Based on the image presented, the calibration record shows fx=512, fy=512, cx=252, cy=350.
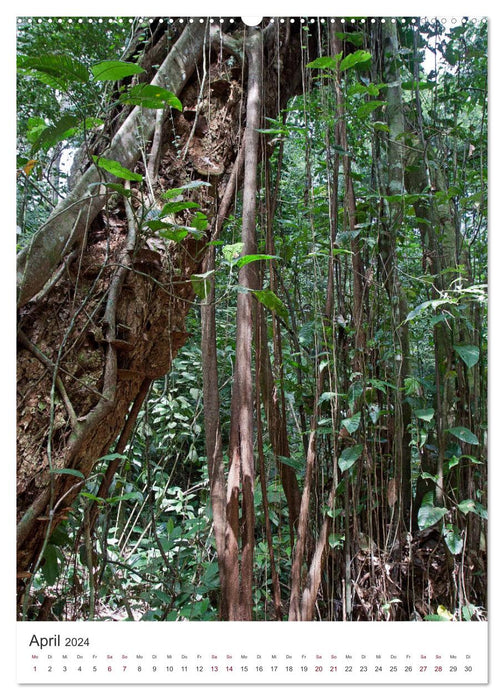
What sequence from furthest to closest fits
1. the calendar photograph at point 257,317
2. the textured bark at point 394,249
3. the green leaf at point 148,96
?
the textured bark at point 394,249 < the calendar photograph at point 257,317 < the green leaf at point 148,96

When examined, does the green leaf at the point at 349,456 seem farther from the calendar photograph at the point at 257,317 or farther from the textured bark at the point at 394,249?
the textured bark at the point at 394,249

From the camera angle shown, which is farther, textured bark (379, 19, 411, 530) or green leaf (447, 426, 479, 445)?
textured bark (379, 19, 411, 530)

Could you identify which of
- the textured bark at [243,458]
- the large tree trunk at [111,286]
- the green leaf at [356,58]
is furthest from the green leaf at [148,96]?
the green leaf at [356,58]

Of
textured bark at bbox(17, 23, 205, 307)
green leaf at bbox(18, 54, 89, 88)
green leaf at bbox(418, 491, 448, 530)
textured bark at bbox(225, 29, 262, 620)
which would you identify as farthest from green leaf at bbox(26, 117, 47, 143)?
green leaf at bbox(418, 491, 448, 530)

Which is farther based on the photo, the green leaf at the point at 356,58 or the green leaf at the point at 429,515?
the green leaf at the point at 429,515

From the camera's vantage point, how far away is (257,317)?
4.82 ft

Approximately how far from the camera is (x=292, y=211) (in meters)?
2.13

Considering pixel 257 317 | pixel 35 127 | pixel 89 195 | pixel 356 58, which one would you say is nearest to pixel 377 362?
pixel 257 317

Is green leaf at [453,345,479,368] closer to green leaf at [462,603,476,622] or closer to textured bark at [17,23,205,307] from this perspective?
green leaf at [462,603,476,622]

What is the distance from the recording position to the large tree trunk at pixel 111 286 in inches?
49.2

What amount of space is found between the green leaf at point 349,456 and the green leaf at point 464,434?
271 mm

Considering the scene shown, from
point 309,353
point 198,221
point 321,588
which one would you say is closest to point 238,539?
point 321,588

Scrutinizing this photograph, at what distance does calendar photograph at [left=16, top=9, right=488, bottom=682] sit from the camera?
1293mm

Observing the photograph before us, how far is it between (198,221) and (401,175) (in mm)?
828
